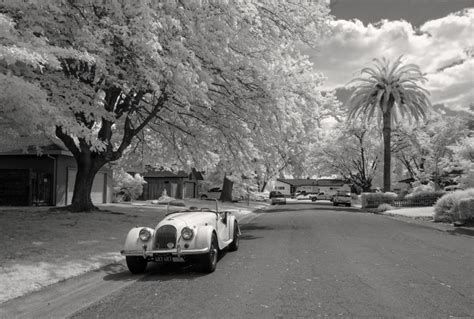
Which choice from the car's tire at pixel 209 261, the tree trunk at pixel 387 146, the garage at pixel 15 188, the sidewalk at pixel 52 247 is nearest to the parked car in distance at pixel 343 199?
the tree trunk at pixel 387 146

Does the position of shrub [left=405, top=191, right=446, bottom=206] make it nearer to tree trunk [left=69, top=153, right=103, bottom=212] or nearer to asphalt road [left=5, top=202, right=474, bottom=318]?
asphalt road [left=5, top=202, right=474, bottom=318]

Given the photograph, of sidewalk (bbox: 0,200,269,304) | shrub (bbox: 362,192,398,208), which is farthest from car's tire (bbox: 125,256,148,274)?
shrub (bbox: 362,192,398,208)

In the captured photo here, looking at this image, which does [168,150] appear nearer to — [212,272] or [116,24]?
[116,24]

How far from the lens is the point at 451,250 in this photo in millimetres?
11844

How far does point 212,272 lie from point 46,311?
336 cm

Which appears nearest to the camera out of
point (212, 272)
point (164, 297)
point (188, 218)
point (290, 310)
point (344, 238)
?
point (290, 310)

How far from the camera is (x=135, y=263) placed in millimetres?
8820

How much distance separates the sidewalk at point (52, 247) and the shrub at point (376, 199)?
86.0 feet

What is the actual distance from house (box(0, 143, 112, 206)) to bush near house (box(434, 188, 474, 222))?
2039 cm

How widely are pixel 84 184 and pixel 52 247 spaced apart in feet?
29.2

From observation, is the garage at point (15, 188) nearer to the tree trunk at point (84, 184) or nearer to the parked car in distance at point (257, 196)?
the tree trunk at point (84, 184)

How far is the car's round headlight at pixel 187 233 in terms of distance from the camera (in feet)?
28.1

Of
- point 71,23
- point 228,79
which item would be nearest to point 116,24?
point 71,23

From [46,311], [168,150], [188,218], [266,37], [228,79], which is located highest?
[266,37]
